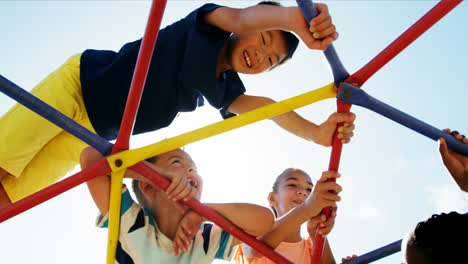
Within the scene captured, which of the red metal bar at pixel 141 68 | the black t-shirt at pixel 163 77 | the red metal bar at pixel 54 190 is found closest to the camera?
the red metal bar at pixel 141 68

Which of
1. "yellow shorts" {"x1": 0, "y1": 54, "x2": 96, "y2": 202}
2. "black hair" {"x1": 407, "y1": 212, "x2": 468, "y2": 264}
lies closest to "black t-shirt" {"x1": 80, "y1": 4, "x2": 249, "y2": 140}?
"yellow shorts" {"x1": 0, "y1": 54, "x2": 96, "y2": 202}

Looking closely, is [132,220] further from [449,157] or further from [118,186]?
[449,157]

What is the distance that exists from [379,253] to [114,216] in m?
0.72

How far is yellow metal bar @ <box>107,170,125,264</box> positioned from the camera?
113cm

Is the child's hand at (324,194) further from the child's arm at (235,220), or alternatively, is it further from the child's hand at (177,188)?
the child's hand at (177,188)

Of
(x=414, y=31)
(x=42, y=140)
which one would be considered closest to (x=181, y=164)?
(x=42, y=140)

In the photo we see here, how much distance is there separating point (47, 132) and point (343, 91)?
798 mm

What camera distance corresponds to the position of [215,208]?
1.28 meters

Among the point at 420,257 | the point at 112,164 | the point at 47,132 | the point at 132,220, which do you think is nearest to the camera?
the point at 420,257

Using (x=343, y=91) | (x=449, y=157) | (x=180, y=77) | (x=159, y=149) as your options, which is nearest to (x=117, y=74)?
(x=180, y=77)

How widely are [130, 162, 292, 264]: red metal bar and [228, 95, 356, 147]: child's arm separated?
1.13 ft

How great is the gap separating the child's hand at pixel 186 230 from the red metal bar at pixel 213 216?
4cm

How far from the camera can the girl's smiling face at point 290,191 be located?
1876 mm

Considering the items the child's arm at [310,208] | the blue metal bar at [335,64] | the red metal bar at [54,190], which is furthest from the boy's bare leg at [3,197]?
the blue metal bar at [335,64]
